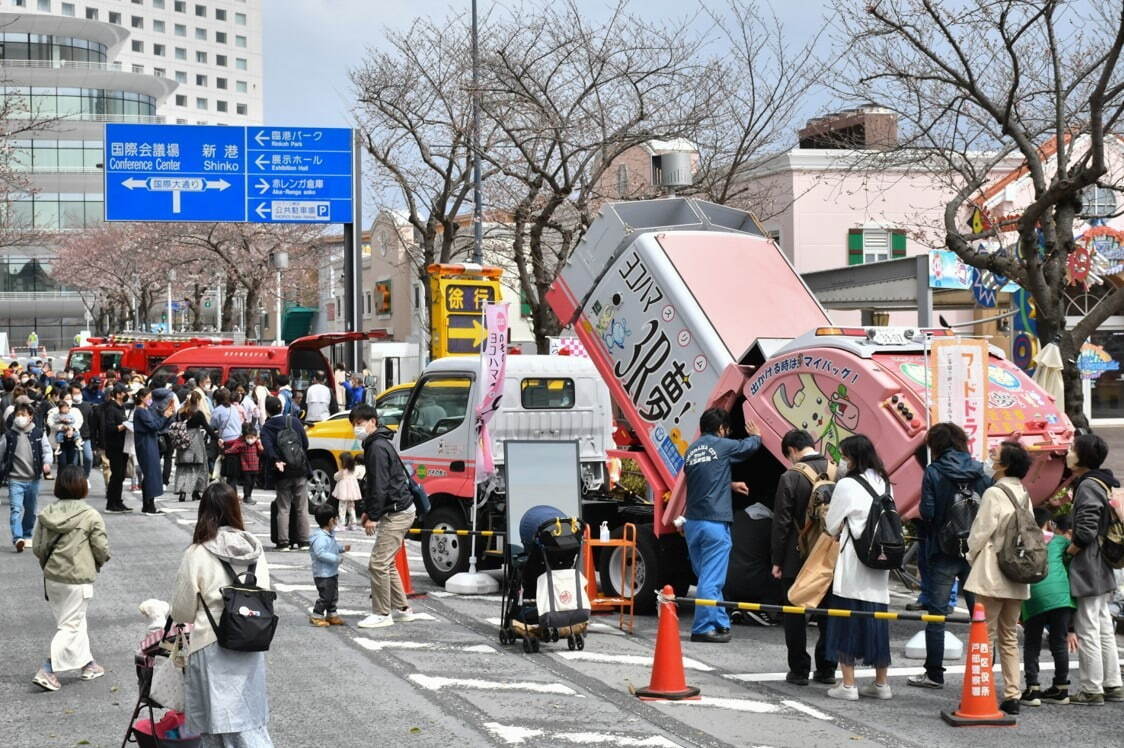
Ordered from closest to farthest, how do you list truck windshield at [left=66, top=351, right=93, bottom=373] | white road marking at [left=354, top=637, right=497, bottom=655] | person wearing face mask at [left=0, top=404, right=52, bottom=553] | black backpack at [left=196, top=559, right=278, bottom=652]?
black backpack at [left=196, top=559, right=278, bottom=652] < white road marking at [left=354, top=637, right=497, bottom=655] < person wearing face mask at [left=0, top=404, right=52, bottom=553] < truck windshield at [left=66, top=351, right=93, bottom=373]

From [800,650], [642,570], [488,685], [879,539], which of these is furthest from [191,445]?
[879,539]

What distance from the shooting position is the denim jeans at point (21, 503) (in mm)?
15562

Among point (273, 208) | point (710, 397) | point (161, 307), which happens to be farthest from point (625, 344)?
point (161, 307)

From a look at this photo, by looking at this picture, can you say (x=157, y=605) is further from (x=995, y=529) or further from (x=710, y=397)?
(x=710, y=397)

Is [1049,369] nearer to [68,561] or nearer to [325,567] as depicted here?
[325,567]

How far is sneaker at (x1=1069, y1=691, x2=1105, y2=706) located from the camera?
351 inches

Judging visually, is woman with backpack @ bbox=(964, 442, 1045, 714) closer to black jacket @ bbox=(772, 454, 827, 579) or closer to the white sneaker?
black jacket @ bbox=(772, 454, 827, 579)

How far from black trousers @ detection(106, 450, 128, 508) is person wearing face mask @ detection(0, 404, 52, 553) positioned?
334 centimetres

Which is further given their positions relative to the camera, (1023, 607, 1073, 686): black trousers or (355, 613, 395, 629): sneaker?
(355, 613, 395, 629): sneaker

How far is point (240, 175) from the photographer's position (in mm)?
29938

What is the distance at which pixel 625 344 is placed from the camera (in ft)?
42.1

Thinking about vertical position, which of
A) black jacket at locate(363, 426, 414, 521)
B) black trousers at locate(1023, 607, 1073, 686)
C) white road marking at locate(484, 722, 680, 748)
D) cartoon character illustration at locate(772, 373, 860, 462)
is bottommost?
white road marking at locate(484, 722, 680, 748)

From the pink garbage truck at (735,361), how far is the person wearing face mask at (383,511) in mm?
2253

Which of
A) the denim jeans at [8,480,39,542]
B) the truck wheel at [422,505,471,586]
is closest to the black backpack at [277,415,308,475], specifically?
the truck wheel at [422,505,471,586]
